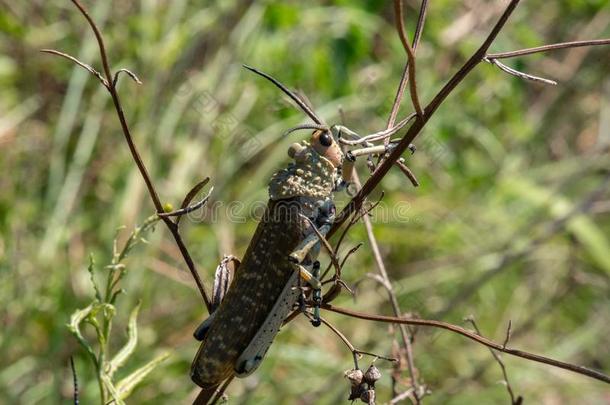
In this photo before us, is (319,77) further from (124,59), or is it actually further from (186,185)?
(124,59)

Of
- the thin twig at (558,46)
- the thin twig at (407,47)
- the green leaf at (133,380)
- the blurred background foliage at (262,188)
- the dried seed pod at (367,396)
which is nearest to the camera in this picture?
the thin twig at (407,47)

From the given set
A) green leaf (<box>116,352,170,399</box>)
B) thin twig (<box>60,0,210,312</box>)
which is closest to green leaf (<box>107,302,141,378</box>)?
green leaf (<box>116,352,170,399</box>)

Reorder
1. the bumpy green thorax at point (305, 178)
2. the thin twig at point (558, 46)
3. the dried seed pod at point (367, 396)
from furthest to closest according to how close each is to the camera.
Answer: the bumpy green thorax at point (305, 178), the dried seed pod at point (367, 396), the thin twig at point (558, 46)

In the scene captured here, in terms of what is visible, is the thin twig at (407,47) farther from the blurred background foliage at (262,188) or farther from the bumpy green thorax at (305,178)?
the blurred background foliage at (262,188)

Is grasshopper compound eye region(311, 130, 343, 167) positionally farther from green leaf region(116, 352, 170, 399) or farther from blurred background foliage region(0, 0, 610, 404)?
blurred background foliage region(0, 0, 610, 404)

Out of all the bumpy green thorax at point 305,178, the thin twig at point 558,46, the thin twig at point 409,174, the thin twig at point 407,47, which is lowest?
the thin twig at point 407,47

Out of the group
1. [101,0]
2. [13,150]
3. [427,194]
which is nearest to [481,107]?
[427,194]

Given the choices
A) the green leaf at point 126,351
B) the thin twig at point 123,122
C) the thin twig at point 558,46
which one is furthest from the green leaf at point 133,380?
the thin twig at point 558,46

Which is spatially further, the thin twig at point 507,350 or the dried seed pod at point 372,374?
the dried seed pod at point 372,374
